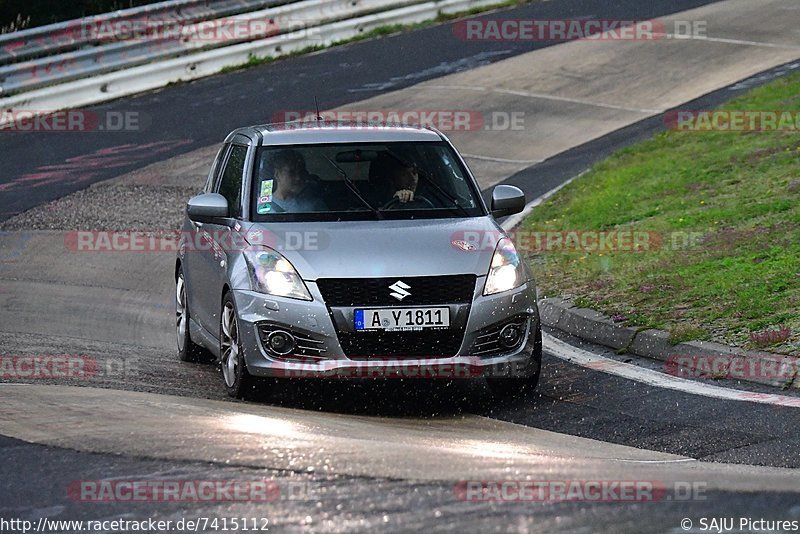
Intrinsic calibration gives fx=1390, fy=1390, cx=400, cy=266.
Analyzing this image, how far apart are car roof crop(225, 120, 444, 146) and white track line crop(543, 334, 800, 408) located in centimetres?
174

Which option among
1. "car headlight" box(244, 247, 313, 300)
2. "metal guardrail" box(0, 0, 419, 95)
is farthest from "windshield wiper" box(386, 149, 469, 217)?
"metal guardrail" box(0, 0, 419, 95)

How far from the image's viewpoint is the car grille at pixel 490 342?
8047 millimetres

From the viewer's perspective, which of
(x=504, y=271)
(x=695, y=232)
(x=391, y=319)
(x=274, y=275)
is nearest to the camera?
(x=391, y=319)

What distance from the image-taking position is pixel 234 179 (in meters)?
9.55

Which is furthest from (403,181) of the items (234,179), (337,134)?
(234,179)

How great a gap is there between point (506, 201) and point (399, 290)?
5.09ft

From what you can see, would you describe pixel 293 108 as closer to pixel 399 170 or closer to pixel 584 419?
pixel 399 170

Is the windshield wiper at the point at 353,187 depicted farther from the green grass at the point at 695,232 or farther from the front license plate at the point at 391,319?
the green grass at the point at 695,232

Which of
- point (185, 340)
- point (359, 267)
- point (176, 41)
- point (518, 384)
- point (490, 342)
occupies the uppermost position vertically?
point (359, 267)

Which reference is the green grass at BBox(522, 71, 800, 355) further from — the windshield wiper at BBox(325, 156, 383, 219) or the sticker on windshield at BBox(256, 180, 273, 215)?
the sticker on windshield at BBox(256, 180, 273, 215)

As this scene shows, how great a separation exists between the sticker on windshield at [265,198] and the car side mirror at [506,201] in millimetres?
1469

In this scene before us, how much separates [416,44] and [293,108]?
183 inches

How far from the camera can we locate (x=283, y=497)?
4.76 m

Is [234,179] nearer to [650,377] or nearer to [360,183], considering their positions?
[360,183]
